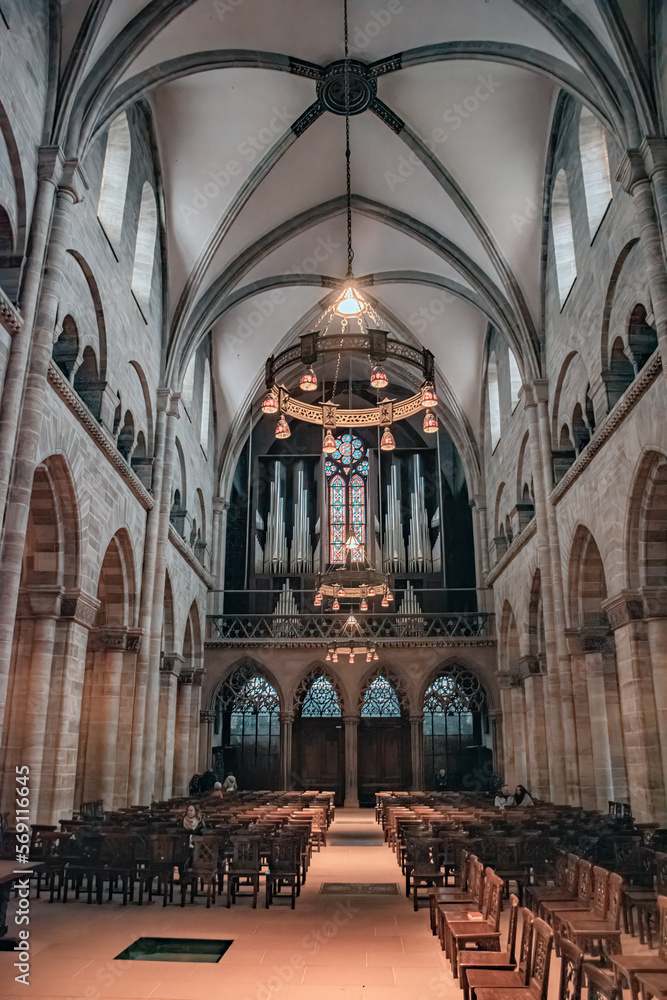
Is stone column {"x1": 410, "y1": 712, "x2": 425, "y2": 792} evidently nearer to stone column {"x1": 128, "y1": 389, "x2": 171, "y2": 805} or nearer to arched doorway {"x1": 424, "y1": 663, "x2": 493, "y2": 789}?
arched doorway {"x1": 424, "y1": 663, "x2": 493, "y2": 789}

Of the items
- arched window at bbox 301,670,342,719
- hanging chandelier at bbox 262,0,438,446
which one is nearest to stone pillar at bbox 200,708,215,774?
arched window at bbox 301,670,342,719

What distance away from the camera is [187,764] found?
23.9 m

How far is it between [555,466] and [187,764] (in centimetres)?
1382

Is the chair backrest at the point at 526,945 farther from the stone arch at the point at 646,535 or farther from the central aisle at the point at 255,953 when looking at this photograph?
the stone arch at the point at 646,535

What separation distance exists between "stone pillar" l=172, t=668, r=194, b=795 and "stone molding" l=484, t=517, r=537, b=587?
9994 millimetres

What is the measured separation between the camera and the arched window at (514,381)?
880 inches

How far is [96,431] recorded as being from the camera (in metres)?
14.1

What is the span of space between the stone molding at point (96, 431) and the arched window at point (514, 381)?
34.3ft

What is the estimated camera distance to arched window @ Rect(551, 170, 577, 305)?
58.5ft

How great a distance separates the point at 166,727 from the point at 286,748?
6587 millimetres

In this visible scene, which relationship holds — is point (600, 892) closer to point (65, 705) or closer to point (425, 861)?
point (425, 861)

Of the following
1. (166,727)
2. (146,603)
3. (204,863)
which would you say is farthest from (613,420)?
(166,727)

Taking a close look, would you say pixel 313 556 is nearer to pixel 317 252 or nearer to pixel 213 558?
pixel 213 558

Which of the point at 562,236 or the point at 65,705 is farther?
the point at 562,236
